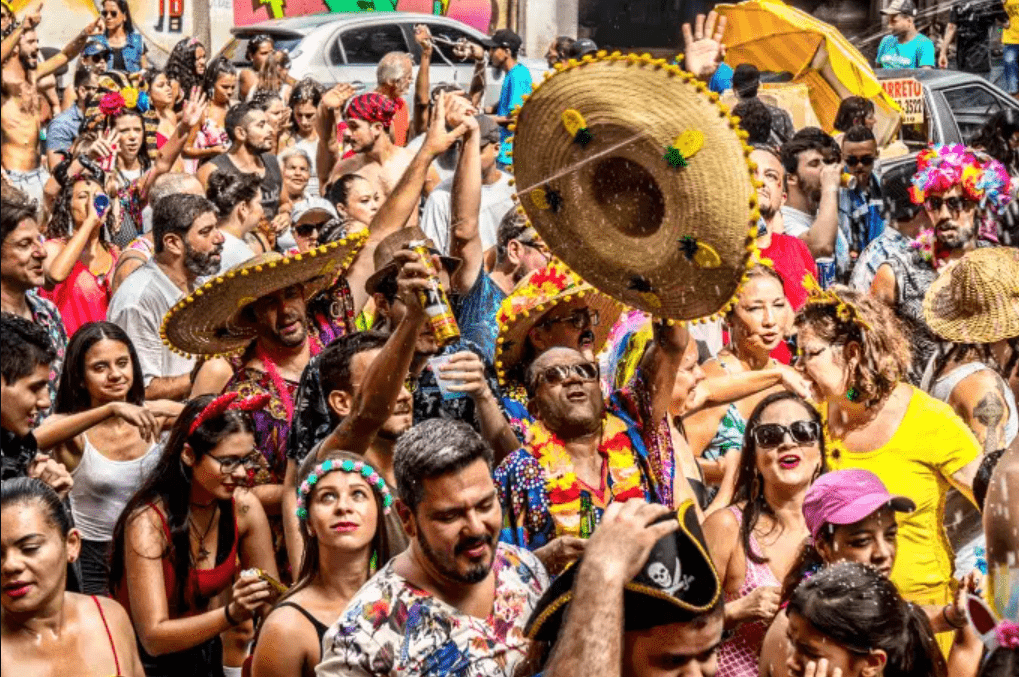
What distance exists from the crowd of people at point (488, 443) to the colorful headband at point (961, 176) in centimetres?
2

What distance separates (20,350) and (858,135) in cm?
693

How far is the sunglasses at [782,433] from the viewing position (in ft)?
20.5

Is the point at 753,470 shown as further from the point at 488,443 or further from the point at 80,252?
the point at 80,252

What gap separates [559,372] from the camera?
20.2ft

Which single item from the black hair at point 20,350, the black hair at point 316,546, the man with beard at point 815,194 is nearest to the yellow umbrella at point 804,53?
the man with beard at point 815,194

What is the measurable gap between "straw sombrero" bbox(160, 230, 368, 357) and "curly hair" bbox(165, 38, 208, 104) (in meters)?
7.69

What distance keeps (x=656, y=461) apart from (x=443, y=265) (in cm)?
137

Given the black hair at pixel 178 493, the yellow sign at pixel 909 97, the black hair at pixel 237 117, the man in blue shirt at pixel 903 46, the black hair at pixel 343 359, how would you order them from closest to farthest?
the black hair at pixel 178 493, the black hair at pixel 343 359, the black hair at pixel 237 117, the yellow sign at pixel 909 97, the man in blue shirt at pixel 903 46

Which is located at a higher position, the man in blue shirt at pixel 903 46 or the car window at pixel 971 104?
the man in blue shirt at pixel 903 46

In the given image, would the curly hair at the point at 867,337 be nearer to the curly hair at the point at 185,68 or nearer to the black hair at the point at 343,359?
the black hair at the point at 343,359

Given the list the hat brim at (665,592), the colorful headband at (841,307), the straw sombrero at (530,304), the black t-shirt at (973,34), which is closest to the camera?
the hat brim at (665,592)

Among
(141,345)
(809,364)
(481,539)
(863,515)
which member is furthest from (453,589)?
(141,345)

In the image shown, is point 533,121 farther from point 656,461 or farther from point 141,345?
point 141,345

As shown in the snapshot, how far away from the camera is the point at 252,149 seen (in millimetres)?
11641
